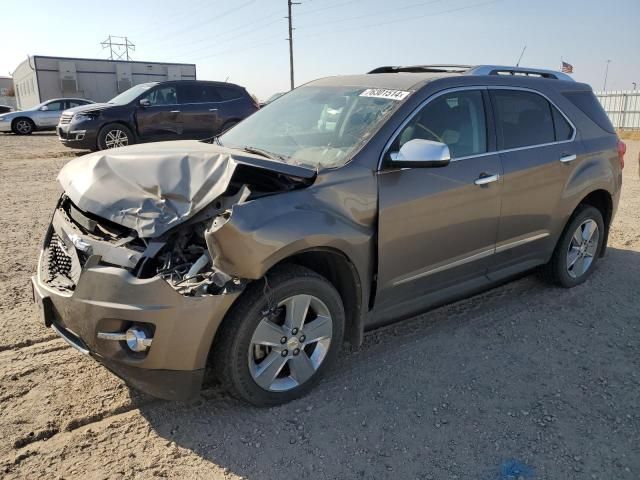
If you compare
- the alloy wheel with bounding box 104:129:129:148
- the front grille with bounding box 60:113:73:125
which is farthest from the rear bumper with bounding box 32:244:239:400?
the front grille with bounding box 60:113:73:125

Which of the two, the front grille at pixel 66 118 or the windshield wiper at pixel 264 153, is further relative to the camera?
the front grille at pixel 66 118

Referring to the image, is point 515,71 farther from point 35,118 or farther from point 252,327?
point 35,118

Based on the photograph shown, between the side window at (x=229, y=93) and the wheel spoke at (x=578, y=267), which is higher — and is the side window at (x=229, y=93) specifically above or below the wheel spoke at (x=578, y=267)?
above

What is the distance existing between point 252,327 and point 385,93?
6.05ft

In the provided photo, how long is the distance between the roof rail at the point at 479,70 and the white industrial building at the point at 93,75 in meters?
42.2

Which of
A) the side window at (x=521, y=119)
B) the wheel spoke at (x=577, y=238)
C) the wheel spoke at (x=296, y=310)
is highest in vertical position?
the side window at (x=521, y=119)

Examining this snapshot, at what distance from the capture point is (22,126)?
22297 mm

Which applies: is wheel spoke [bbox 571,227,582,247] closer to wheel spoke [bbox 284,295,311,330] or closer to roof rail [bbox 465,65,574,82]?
roof rail [bbox 465,65,574,82]

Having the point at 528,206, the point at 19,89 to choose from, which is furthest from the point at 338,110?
the point at 19,89

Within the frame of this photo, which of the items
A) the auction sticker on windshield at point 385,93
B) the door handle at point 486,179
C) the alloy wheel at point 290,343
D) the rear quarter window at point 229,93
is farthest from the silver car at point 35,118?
the alloy wheel at point 290,343

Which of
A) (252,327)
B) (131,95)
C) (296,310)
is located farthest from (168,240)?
(131,95)

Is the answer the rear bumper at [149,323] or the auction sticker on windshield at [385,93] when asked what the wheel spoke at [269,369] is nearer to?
the rear bumper at [149,323]

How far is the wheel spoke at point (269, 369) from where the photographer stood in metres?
2.93

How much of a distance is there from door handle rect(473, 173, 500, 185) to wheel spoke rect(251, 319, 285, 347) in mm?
1758
